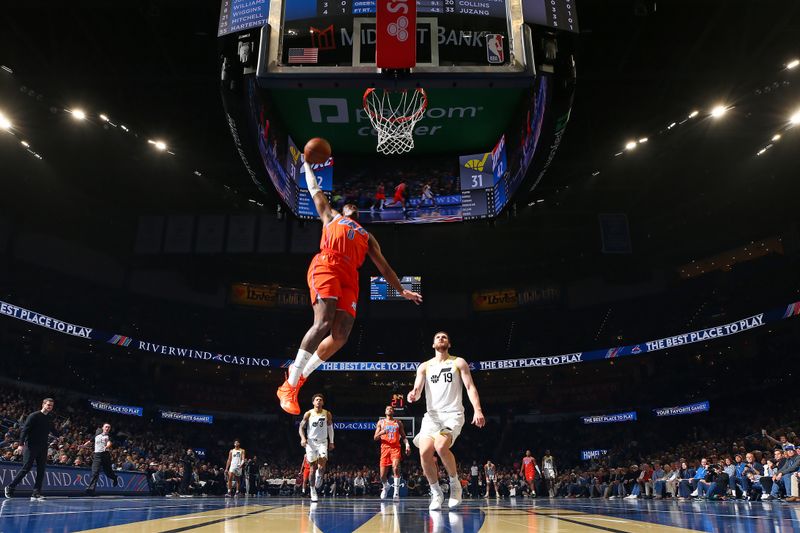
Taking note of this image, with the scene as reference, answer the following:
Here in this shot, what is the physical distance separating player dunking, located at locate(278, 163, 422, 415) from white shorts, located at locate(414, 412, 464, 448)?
1728 millimetres

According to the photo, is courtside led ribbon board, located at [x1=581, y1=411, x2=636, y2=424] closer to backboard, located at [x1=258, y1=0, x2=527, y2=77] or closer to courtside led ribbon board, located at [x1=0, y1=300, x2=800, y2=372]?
courtside led ribbon board, located at [x1=0, y1=300, x2=800, y2=372]

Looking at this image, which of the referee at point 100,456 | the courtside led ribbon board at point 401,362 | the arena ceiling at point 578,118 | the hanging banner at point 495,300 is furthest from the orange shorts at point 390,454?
the hanging banner at point 495,300

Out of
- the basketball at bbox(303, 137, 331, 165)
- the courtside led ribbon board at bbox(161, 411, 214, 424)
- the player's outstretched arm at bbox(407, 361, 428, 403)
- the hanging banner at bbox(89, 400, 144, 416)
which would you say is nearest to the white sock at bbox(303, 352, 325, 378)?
the player's outstretched arm at bbox(407, 361, 428, 403)

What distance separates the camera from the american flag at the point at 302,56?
24.4 ft

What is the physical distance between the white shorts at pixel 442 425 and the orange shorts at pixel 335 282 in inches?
Answer: 74.5

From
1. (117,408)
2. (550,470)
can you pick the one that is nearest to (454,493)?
(550,470)

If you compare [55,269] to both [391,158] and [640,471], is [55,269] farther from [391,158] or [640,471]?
[640,471]

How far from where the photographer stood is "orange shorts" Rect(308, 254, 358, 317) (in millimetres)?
4746

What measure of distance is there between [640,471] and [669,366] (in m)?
11.8

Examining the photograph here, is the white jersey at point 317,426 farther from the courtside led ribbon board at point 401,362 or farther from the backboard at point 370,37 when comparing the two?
the courtside led ribbon board at point 401,362

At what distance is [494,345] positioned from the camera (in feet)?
112

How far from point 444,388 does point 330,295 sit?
213cm

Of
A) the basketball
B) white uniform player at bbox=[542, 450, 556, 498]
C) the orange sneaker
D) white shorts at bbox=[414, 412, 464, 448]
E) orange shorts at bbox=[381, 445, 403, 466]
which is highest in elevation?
the basketball

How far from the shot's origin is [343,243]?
4.95 metres
